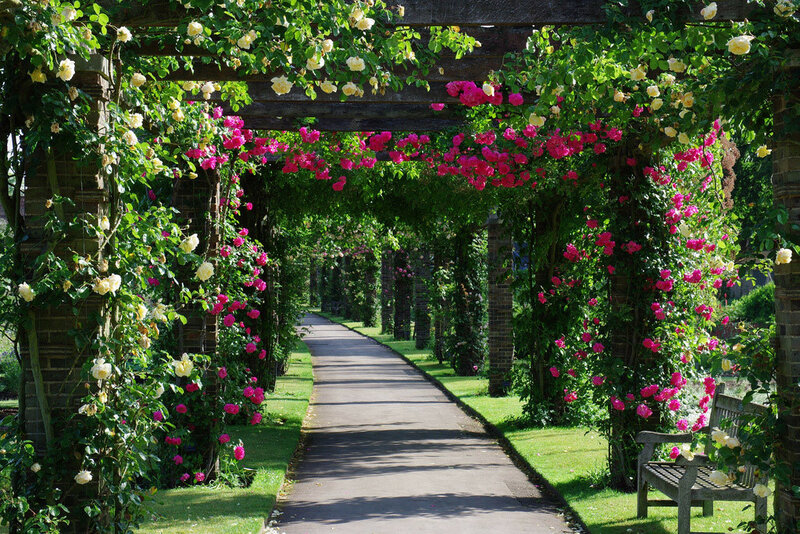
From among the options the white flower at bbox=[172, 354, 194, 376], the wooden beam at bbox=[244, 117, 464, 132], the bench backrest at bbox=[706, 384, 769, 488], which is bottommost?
the bench backrest at bbox=[706, 384, 769, 488]

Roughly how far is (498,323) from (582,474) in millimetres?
7690

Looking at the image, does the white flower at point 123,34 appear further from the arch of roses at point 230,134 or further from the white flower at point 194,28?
the white flower at point 194,28

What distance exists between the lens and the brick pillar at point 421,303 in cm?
2641

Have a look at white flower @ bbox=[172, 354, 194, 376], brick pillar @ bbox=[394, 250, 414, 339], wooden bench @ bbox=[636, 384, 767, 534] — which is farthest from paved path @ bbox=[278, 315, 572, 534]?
brick pillar @ bbox=[394, 250, 414, 339]

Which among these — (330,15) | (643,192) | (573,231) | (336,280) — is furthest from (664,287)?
(336,280)

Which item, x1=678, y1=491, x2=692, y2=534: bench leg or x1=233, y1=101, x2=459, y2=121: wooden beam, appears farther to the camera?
x1=233, y1=101, x2=459, y2=121: wooden beam

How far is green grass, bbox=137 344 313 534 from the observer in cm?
666

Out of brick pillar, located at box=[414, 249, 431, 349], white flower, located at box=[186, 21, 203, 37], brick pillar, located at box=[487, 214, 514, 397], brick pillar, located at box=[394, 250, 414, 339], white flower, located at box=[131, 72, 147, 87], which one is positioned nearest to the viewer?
white flower, located at box=[186, 21, 203, 37]

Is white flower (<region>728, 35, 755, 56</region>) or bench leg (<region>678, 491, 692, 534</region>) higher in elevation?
white flower (<region>728, 35, 755, 56</region>)

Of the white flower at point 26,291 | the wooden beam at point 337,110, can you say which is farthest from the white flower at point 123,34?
the wooden beam at point 337,110

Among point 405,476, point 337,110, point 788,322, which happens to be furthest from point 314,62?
point 405,476

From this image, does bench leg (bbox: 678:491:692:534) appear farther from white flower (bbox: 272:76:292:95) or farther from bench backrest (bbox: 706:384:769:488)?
white flower (bbox: 272:76:292:95)

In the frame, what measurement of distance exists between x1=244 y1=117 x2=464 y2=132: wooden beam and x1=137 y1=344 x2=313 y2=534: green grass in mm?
3450

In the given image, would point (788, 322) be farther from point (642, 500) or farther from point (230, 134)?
point (230, 134)
